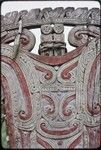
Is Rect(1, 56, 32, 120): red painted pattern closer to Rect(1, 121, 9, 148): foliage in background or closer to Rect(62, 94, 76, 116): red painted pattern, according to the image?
Rect(1, 121, 9, 148): foliage in background

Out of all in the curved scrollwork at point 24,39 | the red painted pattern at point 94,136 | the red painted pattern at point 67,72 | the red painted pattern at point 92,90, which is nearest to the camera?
the red painted pattern at point 94,136

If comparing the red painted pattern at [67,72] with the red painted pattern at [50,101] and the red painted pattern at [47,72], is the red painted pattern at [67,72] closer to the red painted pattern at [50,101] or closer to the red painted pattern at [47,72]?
the red painted pattern at [47,72]

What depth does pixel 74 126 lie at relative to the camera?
5465 mm

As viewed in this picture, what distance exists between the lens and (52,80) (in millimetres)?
5621

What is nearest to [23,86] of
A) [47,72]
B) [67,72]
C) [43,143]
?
[47,72]

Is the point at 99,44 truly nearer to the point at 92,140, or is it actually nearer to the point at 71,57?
the point at 71,57

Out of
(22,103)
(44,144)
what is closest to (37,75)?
(22,103)

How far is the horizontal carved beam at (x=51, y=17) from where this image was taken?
5.81 meters

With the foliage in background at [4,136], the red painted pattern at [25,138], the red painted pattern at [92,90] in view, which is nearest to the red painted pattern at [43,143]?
the red painted pattern at [25,138]

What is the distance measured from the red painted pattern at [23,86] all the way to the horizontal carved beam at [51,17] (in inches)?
15.9

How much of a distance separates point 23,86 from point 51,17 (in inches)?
34.0

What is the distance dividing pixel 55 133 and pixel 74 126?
213 millimetres

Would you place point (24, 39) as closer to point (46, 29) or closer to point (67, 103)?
point (46, 29)

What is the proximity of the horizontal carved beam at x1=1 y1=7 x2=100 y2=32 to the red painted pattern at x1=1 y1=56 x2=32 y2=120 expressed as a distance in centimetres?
40
